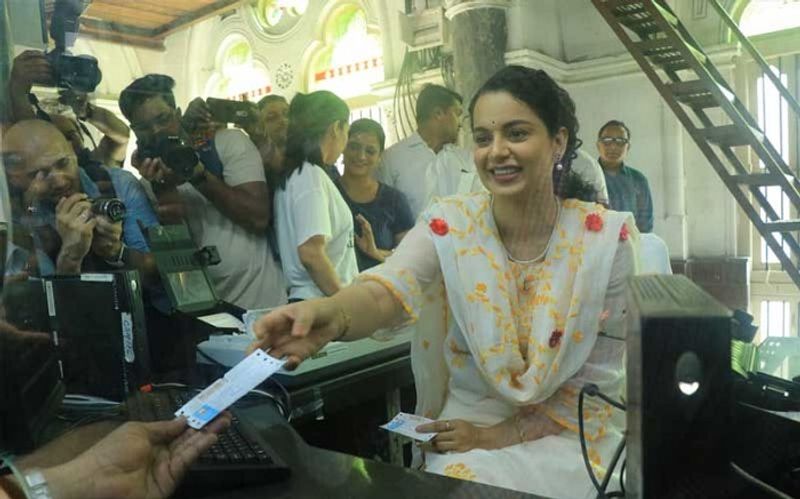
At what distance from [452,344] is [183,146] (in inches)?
33.7

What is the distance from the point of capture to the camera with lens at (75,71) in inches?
54.2

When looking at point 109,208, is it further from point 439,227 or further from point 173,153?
point 439,227

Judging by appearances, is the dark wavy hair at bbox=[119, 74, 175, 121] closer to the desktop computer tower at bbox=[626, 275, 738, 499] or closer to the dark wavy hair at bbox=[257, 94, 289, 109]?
the dark wavy hair at bbox=[257, 94, 289, 109]

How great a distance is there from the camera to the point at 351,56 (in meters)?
1.56

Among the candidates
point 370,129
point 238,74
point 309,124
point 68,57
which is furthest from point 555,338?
point 68,57

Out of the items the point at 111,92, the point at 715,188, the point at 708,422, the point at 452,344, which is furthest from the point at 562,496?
the point at 111,92

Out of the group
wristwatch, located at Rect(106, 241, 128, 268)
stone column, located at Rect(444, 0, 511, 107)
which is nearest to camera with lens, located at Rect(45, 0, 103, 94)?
wristwatch, located at Rect(106, 241, 128, 268)

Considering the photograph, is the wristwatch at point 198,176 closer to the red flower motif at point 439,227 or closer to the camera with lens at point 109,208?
the camera with lens at point 109,208

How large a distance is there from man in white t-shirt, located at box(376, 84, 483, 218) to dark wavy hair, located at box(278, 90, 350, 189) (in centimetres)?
16

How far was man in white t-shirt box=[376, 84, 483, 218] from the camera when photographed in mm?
1354

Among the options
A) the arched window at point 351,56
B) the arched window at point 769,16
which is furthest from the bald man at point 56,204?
the arched window at point 769,16

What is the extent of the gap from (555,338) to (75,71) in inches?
45.2

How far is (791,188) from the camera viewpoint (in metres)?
1.21

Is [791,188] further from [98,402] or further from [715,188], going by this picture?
[98,402]
